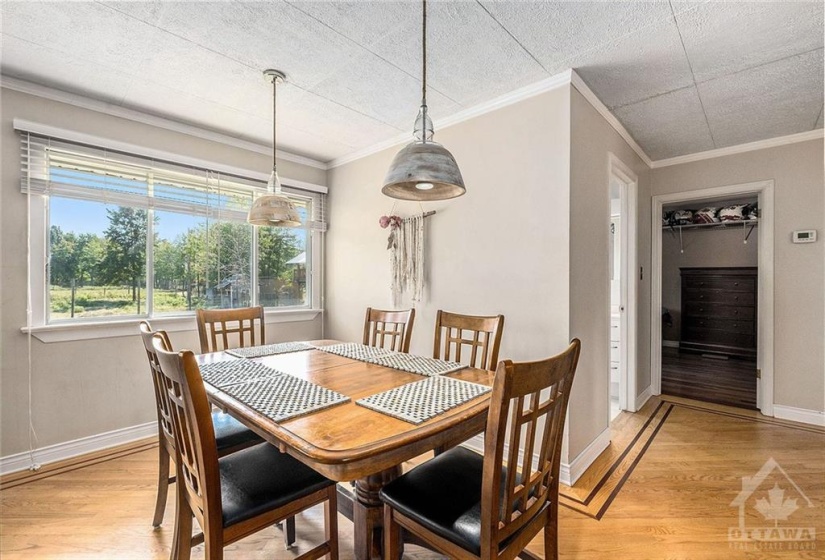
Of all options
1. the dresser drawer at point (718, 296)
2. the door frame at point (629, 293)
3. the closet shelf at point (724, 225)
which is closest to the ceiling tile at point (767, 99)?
the door frame at point (629, 293)

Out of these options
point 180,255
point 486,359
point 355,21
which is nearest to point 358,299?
point 180,255

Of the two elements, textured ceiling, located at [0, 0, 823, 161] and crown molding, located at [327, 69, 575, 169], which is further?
crown molding, located at [327, 69, 575, 169]

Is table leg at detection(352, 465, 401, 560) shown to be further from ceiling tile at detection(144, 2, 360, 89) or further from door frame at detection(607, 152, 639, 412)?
door frame at detection(607, 152, 639, 412)

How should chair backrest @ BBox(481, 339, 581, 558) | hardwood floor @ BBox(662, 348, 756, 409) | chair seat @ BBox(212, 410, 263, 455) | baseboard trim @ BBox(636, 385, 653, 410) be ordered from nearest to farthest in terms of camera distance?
1. chair backrest @ BBox(481, 339, 581, 558)
2. chair seat @ BBox(212, 410, 263, 455)
3. baseboard trim @ BBox(636, 385, 653, 410)
4. hardwood floor @ BBox(662, 348, 756, 409)

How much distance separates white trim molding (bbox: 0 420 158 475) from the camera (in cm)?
233

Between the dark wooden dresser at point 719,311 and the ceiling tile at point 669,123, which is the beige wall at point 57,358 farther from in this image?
the dark wooden dresser at point 719,311

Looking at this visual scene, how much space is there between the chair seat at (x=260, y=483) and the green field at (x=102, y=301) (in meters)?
2.03

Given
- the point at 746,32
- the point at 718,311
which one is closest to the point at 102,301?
the point at 746,32

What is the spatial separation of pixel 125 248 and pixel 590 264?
3.41 metres

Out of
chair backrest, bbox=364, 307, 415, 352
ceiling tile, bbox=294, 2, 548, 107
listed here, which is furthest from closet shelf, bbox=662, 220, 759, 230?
chair backrest, bbox=364, 307, 415, 352

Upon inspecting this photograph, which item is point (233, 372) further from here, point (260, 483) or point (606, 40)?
point (606, 40)

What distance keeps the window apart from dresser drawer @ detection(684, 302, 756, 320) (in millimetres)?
6344

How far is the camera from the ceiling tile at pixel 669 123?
2.59m

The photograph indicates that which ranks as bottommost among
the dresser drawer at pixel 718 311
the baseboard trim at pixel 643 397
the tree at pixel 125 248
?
the baseboard trim at pixel 643 397
